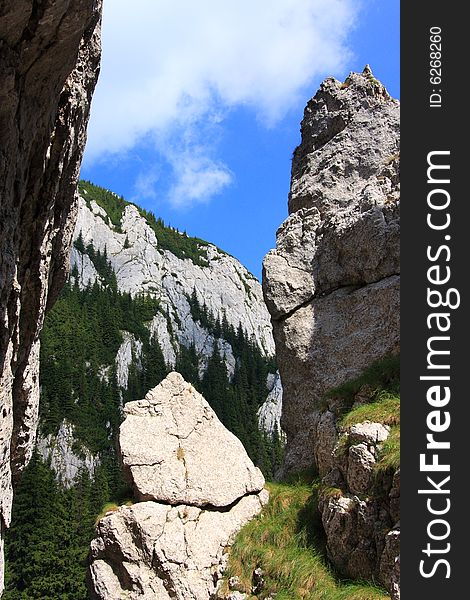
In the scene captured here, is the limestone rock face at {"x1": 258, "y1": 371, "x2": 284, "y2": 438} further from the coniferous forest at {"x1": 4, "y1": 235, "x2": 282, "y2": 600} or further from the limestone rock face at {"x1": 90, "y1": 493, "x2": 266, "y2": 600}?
the limestone rock face at {"x1": 90, "y1": 493, "x2": 266, "y2": 600}

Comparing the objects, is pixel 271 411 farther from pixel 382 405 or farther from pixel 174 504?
pixel 382 405

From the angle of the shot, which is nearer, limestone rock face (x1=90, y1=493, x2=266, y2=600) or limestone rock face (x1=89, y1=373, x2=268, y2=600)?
limestone rock face (x1=90, y1=493, x2=266, y2=600)

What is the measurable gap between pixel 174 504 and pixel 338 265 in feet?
28.2

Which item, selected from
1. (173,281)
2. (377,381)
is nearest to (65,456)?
(173,281)

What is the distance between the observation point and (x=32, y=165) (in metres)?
8.77

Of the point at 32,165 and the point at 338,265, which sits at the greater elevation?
the point at 338,265

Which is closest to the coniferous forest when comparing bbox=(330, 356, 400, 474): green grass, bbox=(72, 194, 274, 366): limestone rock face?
bbox=(72, 194, 274, 366): limestone rock face

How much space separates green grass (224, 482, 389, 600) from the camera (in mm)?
11461

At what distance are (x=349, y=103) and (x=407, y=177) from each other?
52.1ft

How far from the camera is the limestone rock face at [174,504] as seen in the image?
1377 centimetres

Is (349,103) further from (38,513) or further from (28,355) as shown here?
(38,513)

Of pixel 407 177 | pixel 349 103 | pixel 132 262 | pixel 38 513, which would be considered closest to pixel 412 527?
pixel 407 177

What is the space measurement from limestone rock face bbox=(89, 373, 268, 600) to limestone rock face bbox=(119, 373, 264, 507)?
0.08 feet

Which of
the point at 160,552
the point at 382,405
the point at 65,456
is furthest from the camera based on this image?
the point at 65,456
